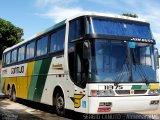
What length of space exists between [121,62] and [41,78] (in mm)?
4923

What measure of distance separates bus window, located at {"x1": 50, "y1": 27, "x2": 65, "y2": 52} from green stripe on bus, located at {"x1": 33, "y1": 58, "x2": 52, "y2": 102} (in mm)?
572

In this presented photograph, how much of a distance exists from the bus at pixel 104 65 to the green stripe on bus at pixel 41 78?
2.66 feet

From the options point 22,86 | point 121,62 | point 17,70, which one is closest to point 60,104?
point 121,62

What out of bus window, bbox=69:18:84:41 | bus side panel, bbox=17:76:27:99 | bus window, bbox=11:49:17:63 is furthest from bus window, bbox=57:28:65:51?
bus window, bbox=11:49:17:63

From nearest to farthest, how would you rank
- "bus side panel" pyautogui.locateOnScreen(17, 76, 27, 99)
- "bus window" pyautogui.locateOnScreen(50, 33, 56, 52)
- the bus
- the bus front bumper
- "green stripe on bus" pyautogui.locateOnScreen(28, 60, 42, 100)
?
1. the bus front bumper
2. the bus
3. "bus window" pyautogui.locateOnScreen(50, 33, 56, 52)
4. "green stripe on bus" pyautogui.locateOnScreen(28, 60, 42, 100)
5. "bus side panel" pyautogui.locateOnScreen(17, 76, 27, 99)

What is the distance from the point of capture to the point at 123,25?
1123cm

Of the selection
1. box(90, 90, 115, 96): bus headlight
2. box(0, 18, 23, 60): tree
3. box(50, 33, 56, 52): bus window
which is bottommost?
box(90, 90, 115, 96): bus headlight

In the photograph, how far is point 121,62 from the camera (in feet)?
34.4

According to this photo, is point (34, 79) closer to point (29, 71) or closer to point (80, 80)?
point (29, 71)

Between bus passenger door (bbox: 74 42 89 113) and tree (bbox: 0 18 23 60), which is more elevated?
tree (bbox: 0 18 23 60)

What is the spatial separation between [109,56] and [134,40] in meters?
1.16

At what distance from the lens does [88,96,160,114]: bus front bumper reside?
998cm

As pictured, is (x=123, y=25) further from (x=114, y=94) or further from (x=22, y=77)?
(x=22, y=77)

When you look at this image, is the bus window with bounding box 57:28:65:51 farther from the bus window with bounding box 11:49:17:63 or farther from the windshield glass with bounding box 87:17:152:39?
A: the bus window with bounding box 11:49:17:63
